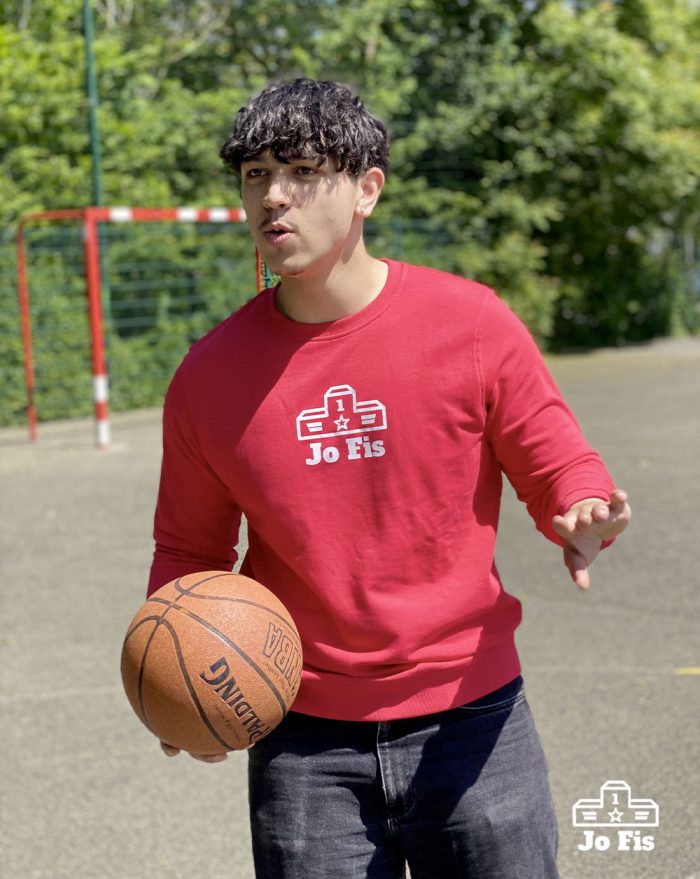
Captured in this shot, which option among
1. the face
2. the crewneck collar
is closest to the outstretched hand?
the crewneck collar

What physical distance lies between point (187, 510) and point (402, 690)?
1.86 feet

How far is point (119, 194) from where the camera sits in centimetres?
1541

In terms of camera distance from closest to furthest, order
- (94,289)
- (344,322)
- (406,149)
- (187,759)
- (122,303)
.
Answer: (344,322) → (187,759) → (94,289) → (122,303) → (406,149)

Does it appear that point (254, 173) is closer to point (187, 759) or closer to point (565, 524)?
point (565, 524)

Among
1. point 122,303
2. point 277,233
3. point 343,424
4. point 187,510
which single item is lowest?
point 122,303

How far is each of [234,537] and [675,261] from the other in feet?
67.1

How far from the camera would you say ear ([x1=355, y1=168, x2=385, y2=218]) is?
2.59 m

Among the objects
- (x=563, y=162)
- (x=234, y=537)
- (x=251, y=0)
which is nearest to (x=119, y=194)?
(x=251, y=0)

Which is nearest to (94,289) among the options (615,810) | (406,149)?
(406,149)

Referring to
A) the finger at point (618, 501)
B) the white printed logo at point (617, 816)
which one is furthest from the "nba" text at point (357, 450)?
the white printed logo at point (617, 816)

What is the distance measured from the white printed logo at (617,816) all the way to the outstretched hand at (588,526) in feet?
7.05

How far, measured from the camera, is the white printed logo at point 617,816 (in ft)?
14.1

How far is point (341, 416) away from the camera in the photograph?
2.51 meters

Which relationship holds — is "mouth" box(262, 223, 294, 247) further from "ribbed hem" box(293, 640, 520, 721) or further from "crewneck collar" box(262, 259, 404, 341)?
"ribbed hem" box(293, 640, 520, 721)
